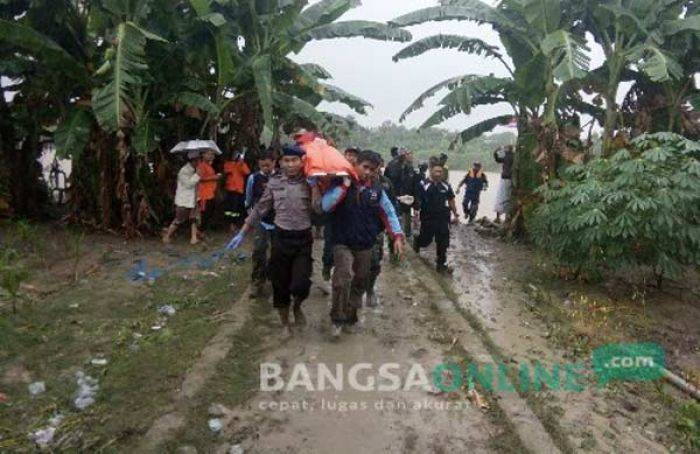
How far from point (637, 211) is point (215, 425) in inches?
209

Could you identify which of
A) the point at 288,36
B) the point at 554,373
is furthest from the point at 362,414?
the point at 288,36

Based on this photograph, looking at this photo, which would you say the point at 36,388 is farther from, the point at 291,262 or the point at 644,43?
the point at 644,43

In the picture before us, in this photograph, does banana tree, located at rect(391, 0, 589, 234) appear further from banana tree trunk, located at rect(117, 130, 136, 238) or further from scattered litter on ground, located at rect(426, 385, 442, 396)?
scattered litter on ground, located at rect(426, 385, 442, 396)

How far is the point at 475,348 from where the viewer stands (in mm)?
5000

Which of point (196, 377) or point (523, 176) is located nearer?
point (196, 377)

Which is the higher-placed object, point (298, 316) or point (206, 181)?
point (206, 181)

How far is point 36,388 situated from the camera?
4074 millimetres

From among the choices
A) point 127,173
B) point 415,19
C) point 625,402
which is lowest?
point 625,402

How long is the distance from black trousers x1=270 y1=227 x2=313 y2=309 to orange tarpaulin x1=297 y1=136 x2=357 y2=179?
57 centimetres

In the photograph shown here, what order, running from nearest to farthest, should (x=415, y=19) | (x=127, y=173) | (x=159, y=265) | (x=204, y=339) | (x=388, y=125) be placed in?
(x=204, y=339), (x=159, y=265), (x=127, y=173), (x=415, y=19), (x=388, y=125)

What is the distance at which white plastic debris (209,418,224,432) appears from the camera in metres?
3.60

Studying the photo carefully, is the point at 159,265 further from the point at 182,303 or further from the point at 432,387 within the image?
the point at 432,387

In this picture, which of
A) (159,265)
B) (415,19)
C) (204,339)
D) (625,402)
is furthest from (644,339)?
(415,19)

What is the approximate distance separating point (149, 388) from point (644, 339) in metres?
5.12
